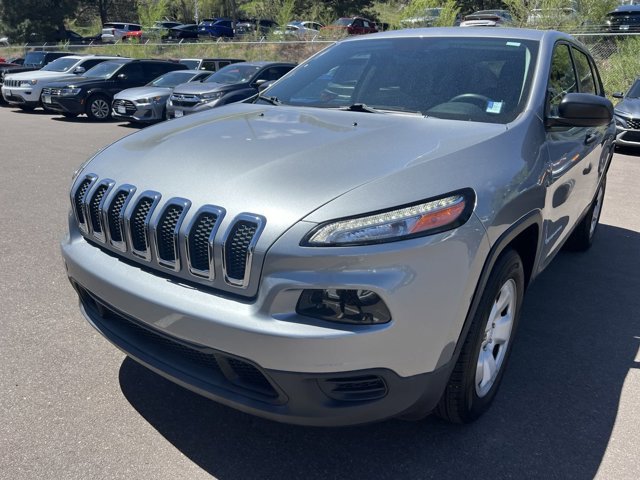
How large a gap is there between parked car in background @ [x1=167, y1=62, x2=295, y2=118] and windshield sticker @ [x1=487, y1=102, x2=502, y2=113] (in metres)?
9.15

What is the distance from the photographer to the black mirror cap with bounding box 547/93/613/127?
294 centimetres

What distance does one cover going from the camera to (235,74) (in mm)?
13180

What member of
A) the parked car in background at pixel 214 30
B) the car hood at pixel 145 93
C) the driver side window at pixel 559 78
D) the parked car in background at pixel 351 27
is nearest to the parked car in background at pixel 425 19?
the parked car in background at pixel 351 27

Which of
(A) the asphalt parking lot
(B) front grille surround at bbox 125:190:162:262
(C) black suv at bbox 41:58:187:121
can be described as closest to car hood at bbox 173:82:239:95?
(C) black suv at bbox 41:58:187:121

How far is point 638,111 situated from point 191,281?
1034 cm

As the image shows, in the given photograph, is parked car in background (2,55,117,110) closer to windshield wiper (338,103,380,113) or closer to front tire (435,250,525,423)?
windshield wiper (338,103,380,113)

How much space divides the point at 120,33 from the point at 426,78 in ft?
143

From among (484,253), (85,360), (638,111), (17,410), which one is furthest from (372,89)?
(638,111)

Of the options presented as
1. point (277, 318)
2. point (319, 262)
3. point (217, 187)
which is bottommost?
point (277, 318)

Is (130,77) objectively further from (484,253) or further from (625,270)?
(484,253)

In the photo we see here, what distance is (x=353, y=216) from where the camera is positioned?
6.75ft

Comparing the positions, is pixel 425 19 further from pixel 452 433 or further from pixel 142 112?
pixel 452 433

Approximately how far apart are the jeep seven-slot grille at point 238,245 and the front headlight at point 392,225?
0.22m

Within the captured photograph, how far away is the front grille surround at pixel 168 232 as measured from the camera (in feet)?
7.34
